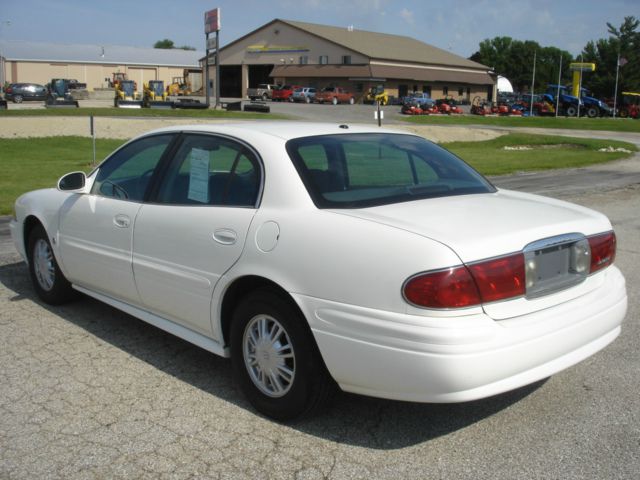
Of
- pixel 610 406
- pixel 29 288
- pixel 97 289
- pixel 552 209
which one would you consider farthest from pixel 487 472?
pixel 29 288

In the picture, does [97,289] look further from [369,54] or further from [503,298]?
[369,54]

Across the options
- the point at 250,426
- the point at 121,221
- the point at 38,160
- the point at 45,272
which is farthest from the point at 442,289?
the point at 38,160

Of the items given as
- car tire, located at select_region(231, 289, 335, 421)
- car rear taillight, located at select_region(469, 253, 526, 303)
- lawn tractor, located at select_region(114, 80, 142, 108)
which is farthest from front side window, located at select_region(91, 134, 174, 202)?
lawn tractor, located at select_region(114, 80, 142, 108)

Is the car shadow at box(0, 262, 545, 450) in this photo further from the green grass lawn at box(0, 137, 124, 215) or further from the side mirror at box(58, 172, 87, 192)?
the green grass lawn at box(0, 137, 124, 215)

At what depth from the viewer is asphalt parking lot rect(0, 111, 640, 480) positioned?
325 centimetres

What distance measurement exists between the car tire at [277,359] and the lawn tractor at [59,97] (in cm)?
4550

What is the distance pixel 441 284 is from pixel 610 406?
153 cm

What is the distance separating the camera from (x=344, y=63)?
77125mm

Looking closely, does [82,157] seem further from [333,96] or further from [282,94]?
[282,94]

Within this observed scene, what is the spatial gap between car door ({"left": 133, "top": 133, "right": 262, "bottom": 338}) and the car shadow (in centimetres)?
37

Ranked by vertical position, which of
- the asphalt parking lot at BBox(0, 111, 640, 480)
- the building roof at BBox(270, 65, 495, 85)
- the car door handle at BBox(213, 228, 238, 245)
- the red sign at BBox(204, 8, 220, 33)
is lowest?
the asphalt parking lot at BBox(0, 111, 640, 480)

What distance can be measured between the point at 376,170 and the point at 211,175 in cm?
104

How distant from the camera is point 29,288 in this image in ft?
21.4

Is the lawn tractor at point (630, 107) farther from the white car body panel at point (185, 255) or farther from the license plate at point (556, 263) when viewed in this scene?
the white car body panel at point (185, 255)
